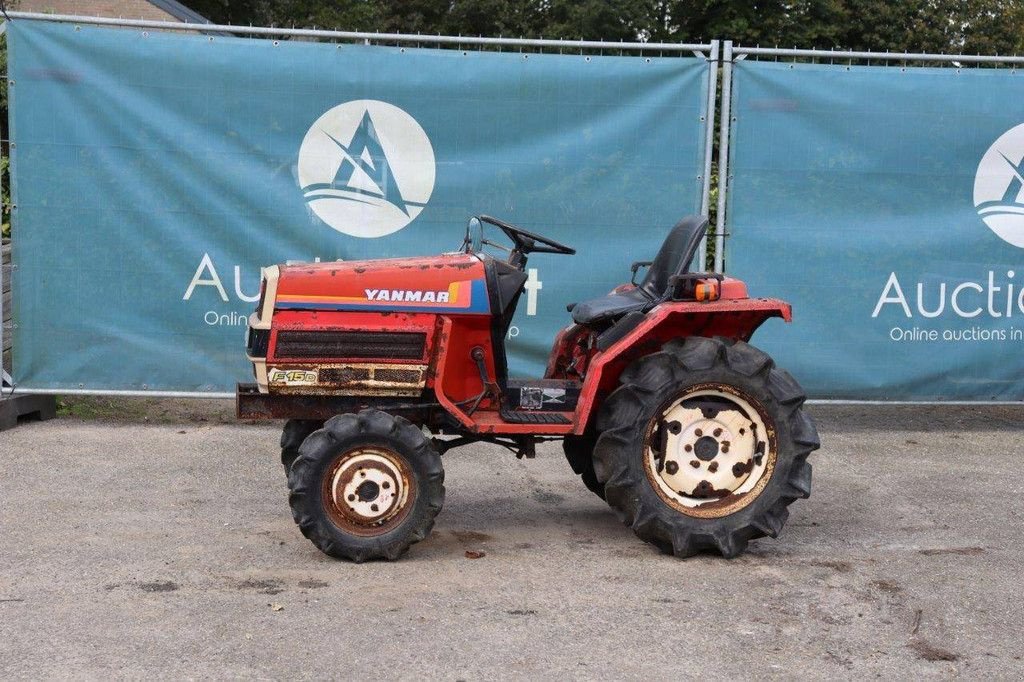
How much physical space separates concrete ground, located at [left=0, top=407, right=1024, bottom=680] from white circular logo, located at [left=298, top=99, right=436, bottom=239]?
1670 millimetres

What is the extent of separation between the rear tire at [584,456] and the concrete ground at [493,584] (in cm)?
15

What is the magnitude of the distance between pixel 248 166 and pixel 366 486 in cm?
334

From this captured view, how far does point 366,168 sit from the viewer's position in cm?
809

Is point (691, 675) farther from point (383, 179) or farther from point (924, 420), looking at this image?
point (924, 420)

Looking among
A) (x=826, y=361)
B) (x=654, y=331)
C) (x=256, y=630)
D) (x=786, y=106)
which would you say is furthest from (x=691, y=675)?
(x=786, y=106)

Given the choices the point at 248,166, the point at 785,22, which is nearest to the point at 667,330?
the point at 248,166

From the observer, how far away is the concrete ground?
442 centimetres

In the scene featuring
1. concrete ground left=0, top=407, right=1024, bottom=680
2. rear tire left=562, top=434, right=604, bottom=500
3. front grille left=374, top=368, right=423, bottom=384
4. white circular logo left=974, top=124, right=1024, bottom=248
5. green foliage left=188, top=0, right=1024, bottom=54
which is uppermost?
green foliage left=188, top=0, right=1024, bottom=54

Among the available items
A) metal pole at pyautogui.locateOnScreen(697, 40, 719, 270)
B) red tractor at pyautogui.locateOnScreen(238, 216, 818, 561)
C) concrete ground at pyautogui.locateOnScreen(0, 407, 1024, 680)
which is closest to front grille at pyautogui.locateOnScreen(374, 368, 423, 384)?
red tractor at pyautogui.locateOnScreen(238, 216, 818, 561)

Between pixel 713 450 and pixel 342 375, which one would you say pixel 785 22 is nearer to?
pixel 713 450

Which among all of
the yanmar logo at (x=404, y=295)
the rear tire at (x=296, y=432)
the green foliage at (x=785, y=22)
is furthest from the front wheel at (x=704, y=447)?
the green foliage at (x=785, y=22)

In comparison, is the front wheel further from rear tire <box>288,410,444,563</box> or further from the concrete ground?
rear tire <box>288,410,444,563</box>

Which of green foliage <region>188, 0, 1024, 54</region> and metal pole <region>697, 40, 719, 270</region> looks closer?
metal pole <region>697, 40, 719, 270</region>

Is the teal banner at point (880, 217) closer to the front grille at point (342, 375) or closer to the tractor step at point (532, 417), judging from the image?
the tractor step at point (532, 417)
